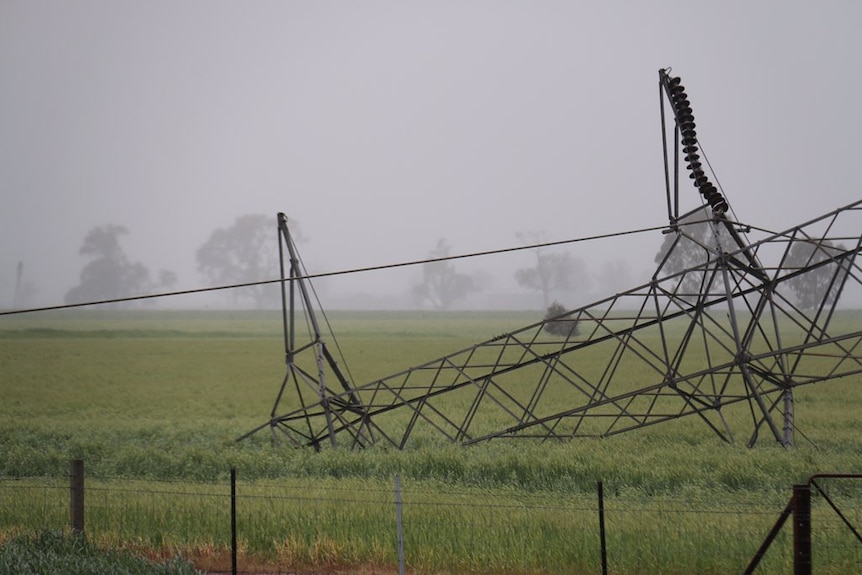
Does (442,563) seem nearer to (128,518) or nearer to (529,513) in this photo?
(529,513)

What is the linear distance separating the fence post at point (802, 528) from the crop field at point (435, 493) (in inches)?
76.8

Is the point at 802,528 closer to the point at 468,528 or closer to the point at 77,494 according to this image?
the point at 468,528

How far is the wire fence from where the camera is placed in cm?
1073

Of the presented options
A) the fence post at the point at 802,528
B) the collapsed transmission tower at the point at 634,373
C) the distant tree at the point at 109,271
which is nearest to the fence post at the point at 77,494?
the collapsed transmission tower at the point at 634,373

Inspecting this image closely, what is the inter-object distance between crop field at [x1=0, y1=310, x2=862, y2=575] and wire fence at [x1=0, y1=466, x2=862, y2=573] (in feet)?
0.10

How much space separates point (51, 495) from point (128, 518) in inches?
129

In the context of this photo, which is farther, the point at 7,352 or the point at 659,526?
the point at 7,352

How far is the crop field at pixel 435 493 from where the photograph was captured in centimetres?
1110

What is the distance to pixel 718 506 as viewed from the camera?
12281 millimetres

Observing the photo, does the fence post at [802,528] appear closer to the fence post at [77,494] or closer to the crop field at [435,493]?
the crop field at [435,493]

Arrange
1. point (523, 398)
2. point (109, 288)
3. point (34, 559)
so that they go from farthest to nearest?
point (109, 288)
point (523, 398)
point (34, 559)

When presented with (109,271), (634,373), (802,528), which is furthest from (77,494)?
(109,271)

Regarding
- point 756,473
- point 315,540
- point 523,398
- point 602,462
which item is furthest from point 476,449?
point 523,398

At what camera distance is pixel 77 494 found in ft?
40.6
